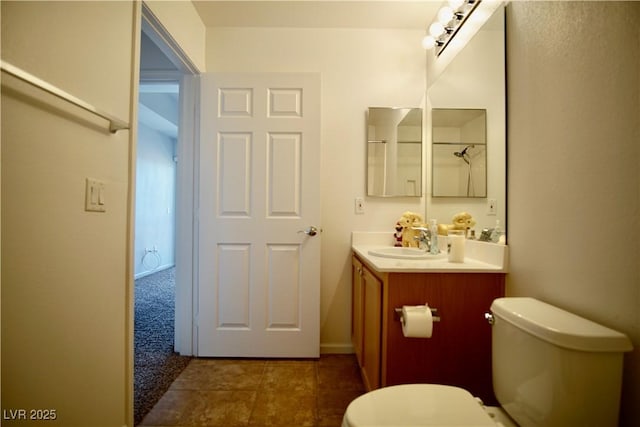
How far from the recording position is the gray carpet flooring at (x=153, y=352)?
4.82 ft

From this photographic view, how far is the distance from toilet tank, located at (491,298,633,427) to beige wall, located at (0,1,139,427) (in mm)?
1401

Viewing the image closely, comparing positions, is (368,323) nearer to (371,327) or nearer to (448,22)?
(371,327)

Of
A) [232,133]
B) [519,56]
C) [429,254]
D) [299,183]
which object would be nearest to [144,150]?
[232,133]

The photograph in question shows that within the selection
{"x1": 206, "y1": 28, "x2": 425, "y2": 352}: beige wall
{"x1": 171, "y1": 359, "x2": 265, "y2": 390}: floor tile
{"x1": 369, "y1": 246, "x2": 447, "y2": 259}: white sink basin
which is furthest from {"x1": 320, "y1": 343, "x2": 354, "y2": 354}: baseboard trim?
{"x1": 369, "y1": 246, "x2": 447, "y2": 259}: white sink basin

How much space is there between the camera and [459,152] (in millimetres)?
1548

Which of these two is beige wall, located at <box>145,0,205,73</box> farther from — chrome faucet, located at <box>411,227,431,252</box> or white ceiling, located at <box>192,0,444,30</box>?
chrome faucet, located at <box>411,227,431,252</box>

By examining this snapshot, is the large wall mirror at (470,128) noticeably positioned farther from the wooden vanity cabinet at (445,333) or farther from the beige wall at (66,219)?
the beige wall at (66,219)

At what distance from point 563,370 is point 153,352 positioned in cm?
225

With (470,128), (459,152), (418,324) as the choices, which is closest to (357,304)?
(418,324)

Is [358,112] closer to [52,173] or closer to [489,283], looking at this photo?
[489,283]

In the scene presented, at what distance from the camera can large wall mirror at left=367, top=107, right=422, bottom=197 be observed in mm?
1968

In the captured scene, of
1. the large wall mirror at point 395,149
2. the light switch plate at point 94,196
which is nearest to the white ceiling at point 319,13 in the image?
the large wall mirror at point 395,149

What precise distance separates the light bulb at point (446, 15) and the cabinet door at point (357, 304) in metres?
1.54

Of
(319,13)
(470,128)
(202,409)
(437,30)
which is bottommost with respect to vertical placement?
(202,409)
